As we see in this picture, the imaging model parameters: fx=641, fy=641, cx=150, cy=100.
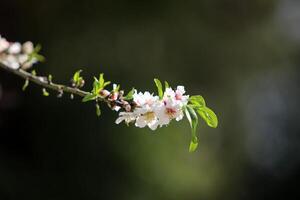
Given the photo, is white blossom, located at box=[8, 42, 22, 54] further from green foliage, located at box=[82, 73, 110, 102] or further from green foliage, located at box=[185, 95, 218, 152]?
green foliage, located at box=[185, 95, 218, 152]

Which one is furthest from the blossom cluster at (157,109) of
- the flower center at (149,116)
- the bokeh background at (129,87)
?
the bokeh background at (129,87)

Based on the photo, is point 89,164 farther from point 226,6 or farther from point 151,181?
point 226,6

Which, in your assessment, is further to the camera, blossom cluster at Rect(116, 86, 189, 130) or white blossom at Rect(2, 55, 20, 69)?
white blossom at Rect(2, 55, 20, 69)

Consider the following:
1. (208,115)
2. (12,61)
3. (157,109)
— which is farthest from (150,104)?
(12,61)

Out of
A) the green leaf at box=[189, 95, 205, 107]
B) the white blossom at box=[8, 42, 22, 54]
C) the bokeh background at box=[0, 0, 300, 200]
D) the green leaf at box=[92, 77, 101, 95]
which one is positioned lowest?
the green leaf at box=[189, 95, 205, 107]

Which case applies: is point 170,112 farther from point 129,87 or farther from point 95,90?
point 129,87

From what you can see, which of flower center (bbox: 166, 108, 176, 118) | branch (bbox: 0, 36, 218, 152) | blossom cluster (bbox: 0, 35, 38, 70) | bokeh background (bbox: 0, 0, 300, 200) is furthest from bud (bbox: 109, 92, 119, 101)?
bokeh background (bbox: 0, 0, 300, 200)

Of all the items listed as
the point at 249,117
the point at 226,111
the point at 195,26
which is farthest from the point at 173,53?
the point at 249,117
